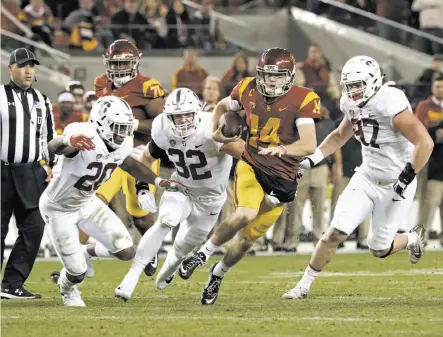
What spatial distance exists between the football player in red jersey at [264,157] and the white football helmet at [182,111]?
0.63 ft

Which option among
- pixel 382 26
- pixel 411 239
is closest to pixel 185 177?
pixel 411 239

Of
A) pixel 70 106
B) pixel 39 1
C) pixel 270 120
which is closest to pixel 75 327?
pixel 270 120

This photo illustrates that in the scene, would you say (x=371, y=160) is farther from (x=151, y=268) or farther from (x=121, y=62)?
(x=121, y=62)

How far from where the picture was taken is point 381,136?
775 cm

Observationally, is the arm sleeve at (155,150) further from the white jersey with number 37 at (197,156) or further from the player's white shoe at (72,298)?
the player's white shoe at (72,298)

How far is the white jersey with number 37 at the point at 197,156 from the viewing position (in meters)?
7.75

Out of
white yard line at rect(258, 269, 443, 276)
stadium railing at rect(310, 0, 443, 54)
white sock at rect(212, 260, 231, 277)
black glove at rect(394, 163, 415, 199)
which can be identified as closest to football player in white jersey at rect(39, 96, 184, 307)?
white sock at rect(212, 260, 231, 277)

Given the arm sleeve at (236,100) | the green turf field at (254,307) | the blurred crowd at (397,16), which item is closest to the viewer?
the green turf field at (254,307)

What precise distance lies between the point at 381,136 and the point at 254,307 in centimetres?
138

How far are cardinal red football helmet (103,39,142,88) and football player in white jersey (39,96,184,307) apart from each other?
1.30 meters

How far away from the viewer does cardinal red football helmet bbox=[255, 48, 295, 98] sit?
773 centimetres

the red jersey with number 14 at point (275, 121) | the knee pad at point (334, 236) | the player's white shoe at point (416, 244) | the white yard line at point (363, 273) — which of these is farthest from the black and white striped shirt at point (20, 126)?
the player's white shoe at point (416, 244)

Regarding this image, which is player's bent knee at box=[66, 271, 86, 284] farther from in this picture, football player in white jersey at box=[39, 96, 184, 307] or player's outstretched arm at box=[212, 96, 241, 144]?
player's outstretched arm at box=[212, 96, 241, 144]

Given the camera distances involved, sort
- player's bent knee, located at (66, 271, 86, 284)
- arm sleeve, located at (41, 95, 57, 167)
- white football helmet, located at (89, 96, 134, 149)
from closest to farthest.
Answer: white football helmet, located at (89, 96, 134, 149), player's bent knee, located at (66, 271, 86, 284), arm sleeve, located at (41, 95, 57, 167)
